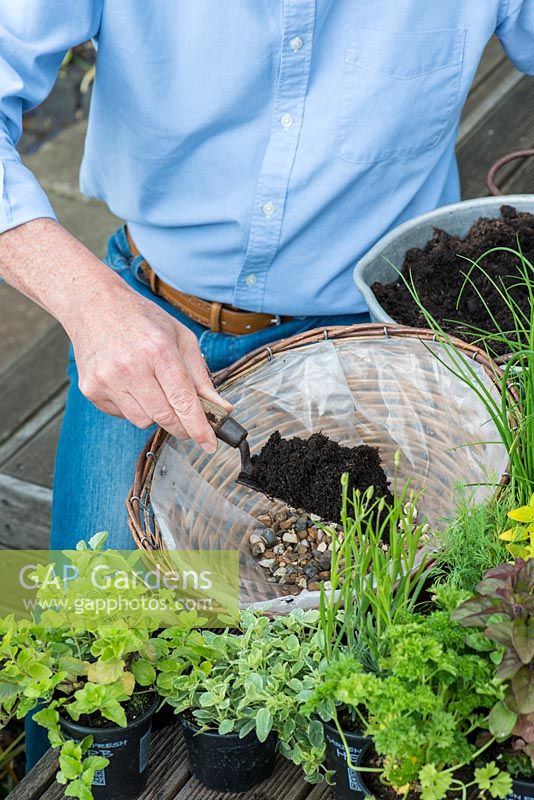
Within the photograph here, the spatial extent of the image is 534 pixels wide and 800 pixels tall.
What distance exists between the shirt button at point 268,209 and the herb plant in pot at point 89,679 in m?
0.68

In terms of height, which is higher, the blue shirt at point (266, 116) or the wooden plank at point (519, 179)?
the blue shirt at point (266, 116)

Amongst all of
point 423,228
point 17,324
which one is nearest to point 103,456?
point 423,228

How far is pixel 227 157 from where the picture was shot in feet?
5.09

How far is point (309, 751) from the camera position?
39.7 inches

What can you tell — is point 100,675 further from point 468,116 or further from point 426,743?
point 468,116

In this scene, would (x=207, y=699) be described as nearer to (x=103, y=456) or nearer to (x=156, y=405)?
(x=156, y=405)

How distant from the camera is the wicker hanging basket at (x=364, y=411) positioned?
1293 millimetres

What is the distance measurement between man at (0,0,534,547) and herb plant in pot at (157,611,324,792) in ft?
0.97

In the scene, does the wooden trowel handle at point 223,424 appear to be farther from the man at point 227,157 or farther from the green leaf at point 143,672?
the green leaf at point 143,672

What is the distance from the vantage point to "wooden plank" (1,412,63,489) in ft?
7.23

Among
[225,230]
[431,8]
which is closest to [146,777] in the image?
[225,230]

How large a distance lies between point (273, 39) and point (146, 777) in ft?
3.30

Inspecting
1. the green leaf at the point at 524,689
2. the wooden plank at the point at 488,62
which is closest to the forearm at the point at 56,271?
the green leaf at the point at 524,689

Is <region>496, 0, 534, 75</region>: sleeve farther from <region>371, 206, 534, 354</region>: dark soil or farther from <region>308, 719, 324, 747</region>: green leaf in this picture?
<region>308, 719, 324, 747</region>: green leaf
